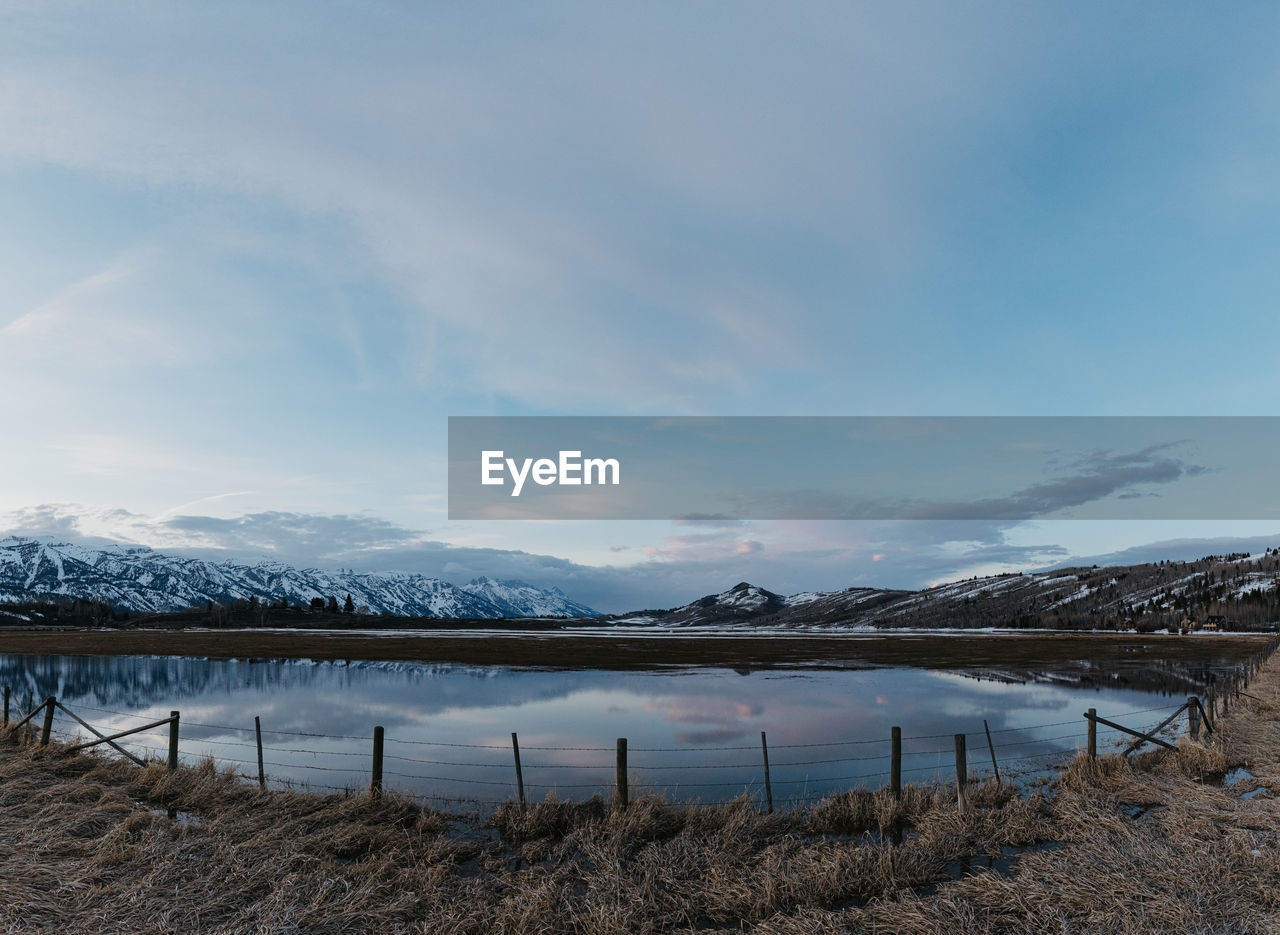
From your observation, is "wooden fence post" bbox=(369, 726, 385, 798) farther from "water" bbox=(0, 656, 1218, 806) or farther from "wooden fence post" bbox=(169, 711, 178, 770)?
"wooden fence post" bbox=(169, 711, 178, 770)

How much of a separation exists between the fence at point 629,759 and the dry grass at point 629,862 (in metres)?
1.43

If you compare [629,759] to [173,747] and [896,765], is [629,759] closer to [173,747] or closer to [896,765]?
[896,765]

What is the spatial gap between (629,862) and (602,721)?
2213 cm

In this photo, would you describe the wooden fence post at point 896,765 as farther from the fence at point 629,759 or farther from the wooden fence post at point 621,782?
the wooden fence post at point 621,782

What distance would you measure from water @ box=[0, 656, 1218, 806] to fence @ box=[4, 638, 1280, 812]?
5.3 inches

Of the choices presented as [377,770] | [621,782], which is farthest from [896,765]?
[377,770]

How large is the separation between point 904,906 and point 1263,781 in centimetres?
1467

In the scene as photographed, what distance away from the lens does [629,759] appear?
82.0ft

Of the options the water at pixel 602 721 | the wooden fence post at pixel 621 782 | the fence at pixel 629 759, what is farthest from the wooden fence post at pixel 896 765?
the wooden fence post at pixel 621 782

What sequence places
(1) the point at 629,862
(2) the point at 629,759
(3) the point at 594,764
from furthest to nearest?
(2) the point at 629,759 < (3) the point at 594,764 < (1) the point at 629,862

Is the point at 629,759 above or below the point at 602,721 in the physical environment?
above

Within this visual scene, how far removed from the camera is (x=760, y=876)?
11.7 meters

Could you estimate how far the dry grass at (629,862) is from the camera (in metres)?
10.0

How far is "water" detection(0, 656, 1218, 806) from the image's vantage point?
73.2 feet
